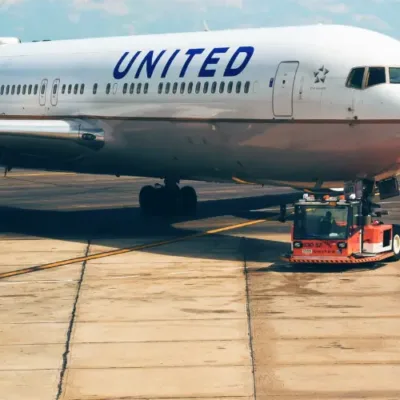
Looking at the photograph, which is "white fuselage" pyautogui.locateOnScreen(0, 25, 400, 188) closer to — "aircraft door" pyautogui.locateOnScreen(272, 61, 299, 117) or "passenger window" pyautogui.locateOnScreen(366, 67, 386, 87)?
"aircraft door" pyautogui.locateOnScreen(272, 61, 299, 117)

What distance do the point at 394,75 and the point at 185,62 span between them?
261 inches

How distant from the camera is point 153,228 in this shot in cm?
3453

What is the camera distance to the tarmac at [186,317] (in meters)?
16.4

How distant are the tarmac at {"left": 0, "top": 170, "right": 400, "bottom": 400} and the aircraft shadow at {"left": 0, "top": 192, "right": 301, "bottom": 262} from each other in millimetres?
101

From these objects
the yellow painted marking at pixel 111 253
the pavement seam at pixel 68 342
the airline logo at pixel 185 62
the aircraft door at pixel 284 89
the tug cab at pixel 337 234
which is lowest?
the pavement seam at pixel 68 342

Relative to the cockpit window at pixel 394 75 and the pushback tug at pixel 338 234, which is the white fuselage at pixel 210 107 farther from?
the pushback tug at pixel 338 234

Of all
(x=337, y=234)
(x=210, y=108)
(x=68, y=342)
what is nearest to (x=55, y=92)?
(x=210, y=108)

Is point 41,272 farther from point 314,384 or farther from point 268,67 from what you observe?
point 314,384

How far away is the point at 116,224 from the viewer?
36.1 m

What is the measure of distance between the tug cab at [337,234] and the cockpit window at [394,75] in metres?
3.07

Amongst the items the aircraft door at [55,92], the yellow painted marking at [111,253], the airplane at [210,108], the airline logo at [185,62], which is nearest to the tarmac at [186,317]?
the yellow painted marking at [111,253]

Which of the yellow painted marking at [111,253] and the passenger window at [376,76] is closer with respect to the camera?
the yellow painted marking at [111,253]

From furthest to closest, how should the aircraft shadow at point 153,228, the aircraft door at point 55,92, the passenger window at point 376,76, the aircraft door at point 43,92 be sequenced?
1. the aircraft door at point 43,92
2. the aircraft door at point 55,92
3. the aircraft shadow at point 153,228
4. the passenger window at point 376,76

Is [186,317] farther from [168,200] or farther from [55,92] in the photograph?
[168,200]
